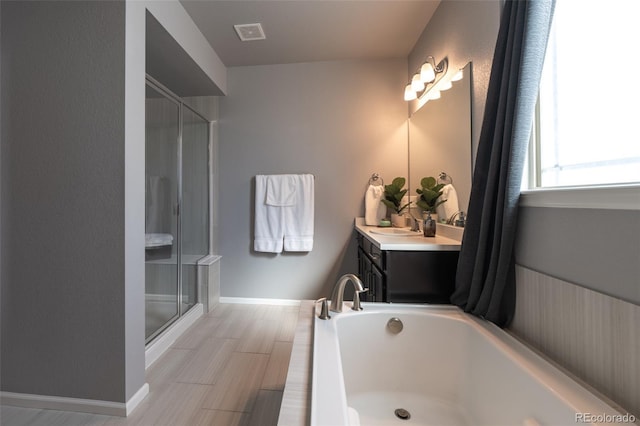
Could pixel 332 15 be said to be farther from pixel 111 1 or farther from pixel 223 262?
pixel 223 262

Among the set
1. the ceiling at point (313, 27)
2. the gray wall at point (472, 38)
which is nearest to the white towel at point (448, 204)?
the gray wall at point (472, 38)

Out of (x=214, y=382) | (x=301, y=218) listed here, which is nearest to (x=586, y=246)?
(x=214, y=382)

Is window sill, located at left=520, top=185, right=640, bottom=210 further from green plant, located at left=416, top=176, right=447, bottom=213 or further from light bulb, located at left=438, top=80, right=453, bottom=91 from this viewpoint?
light bulb, located at left=438, top=80, right=453, bottom=91

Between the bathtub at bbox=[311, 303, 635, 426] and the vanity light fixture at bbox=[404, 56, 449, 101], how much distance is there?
1599mm

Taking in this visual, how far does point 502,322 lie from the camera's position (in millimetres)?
1102

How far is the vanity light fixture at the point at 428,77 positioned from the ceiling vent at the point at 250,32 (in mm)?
1353

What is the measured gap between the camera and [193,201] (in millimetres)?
2557

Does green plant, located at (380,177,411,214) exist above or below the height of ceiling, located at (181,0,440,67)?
below

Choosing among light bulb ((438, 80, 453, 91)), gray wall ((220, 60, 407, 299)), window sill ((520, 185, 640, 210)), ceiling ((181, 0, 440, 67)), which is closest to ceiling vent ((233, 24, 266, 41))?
ceiling ((181, 0, 440, 67))

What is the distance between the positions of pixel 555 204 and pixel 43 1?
2505mm

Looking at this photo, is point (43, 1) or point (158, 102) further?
point (158, 102)

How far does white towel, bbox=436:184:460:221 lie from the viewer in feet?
5.60

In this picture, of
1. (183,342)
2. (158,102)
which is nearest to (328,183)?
(158,102)

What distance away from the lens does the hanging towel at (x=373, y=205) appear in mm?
2576
